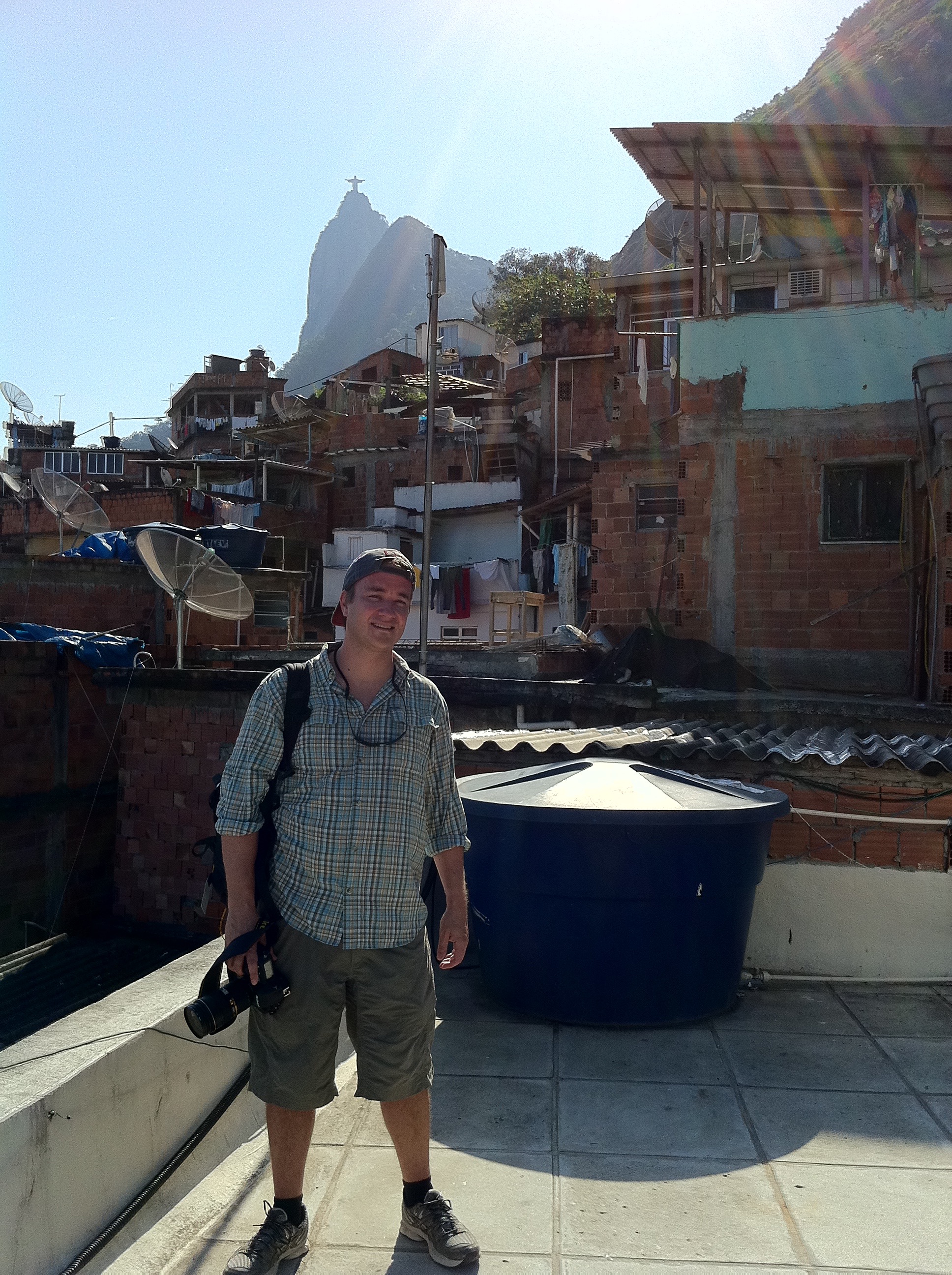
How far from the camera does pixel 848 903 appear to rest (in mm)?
5145

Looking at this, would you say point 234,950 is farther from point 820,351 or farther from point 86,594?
point 86,594

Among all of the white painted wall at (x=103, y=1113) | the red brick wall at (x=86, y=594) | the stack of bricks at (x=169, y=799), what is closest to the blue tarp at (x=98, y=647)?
the stack of bricks at (x=169, y=799)

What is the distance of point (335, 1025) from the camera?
2.73m

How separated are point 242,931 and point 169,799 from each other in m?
9.28

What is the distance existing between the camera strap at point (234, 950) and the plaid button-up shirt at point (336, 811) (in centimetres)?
9

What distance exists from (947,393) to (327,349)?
487 ft

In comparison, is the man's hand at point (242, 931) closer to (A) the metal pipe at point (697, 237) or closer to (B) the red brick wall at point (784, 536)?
(B) the red brick wall at point (784, 536)

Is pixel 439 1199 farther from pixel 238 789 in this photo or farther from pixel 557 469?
pixel 557 469

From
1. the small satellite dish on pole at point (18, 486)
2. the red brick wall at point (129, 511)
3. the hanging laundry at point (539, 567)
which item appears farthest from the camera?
the hanging laundry at point (539, 567)

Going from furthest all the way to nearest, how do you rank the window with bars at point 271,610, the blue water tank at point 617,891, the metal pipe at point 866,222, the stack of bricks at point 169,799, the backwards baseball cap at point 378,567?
the window with bars at point 271,610
the metal pipe at point 866,222
the stack of bricks at point 169,799
the blue water tank at point 617,891
the backwards baseball cap at point 378,567

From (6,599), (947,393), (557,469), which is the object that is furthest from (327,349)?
(947,393)

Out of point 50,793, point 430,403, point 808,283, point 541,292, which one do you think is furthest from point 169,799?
point 541,292

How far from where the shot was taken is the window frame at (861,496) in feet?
38.3

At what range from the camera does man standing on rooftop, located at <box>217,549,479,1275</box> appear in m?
2.66
